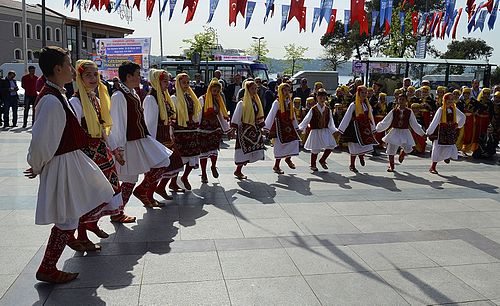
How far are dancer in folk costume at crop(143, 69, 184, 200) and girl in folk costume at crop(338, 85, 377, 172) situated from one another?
150 inches

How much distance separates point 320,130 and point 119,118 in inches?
186

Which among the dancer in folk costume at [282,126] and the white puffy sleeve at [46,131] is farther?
the dancer in folk costume at [282,126]

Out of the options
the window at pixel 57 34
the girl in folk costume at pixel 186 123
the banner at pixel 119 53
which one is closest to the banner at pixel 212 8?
the girl in folk costume at pixel 186 123

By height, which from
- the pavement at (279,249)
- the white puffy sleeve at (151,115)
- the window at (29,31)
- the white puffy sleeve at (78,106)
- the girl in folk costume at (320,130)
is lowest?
the pavement at (279,249)

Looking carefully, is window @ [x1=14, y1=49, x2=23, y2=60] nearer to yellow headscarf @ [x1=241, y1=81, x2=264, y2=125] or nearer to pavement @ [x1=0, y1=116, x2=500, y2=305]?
pavement @ [x1=0, y1=116, x2=500, y2=305]

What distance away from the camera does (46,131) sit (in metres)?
3.44

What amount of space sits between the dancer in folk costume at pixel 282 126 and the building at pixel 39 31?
3984 centimetres

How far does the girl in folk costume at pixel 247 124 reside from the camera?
782 cm

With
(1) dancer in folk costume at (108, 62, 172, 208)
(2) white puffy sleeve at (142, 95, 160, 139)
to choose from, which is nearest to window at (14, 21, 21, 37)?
(2) white puffy sleeve at (142, 95, 160, 139)

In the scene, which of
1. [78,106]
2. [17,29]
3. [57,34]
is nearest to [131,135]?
[78,106]

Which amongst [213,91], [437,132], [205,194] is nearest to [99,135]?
[205,194]

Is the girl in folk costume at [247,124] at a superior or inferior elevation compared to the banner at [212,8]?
inferior

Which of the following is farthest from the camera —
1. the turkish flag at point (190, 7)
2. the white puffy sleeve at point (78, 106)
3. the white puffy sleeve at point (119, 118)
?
the turkish flag at point (190, 7)

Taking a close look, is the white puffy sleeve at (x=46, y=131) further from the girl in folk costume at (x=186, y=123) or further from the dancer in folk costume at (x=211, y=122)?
the dancer in folk costume at (x=211, y=122)
